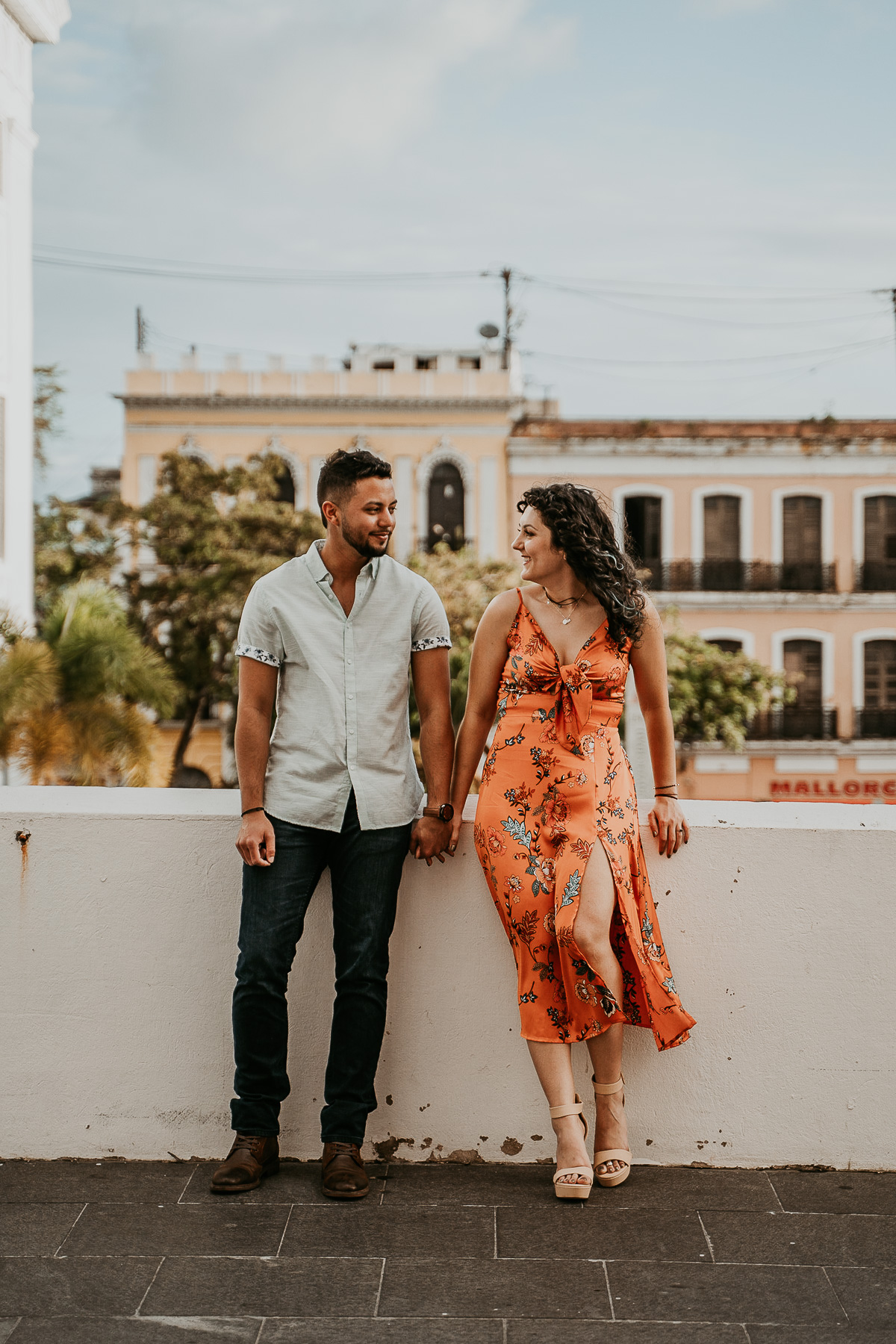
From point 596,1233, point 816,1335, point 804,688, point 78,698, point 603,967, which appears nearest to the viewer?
point 816,1335

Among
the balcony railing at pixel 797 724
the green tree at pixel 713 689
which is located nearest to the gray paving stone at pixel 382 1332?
the green tree at pixel 713 689

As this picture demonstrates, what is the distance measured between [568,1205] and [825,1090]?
0.75 meters

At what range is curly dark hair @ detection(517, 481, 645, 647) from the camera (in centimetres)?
304

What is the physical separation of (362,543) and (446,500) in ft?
85.6

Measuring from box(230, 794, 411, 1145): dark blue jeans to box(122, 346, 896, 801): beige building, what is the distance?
2554cm

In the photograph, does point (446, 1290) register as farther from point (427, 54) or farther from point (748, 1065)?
point (427, 54)

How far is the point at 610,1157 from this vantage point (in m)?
3.07

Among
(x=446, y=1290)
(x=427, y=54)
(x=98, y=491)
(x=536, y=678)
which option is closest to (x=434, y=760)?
(x=536, y=678)

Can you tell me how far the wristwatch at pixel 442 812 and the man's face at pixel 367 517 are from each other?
0.66m

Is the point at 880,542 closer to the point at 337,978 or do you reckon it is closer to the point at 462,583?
the point at 462,583

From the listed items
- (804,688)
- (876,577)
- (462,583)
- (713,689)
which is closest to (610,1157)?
(462,583)

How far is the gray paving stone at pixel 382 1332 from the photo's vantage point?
2373 millimetres

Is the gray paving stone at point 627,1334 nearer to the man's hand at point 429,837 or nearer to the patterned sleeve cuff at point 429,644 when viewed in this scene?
the man's hand at point 429,837

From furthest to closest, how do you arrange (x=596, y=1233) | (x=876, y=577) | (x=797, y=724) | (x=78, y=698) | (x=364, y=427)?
(x=876, y=577), (x=364, y=427), (x=797, y=724), (x=78, y=698), (x=596, y=1233)
